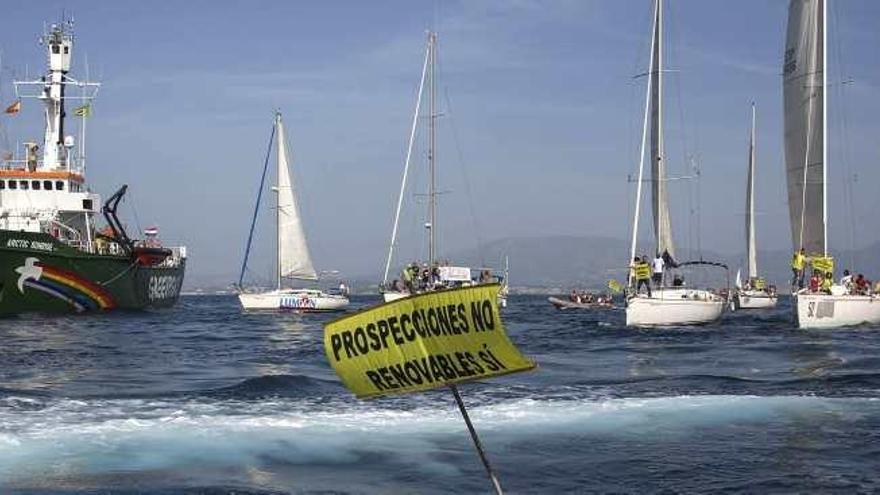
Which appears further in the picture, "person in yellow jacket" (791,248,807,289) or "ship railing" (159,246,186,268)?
"ship railing" (159,246,186,268)

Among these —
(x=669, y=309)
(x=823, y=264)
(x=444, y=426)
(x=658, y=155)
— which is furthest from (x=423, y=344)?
(x=658, y=155)

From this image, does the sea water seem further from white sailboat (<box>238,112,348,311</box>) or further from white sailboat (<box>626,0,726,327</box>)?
white sailboat (<box>238,112,348,311</box>)

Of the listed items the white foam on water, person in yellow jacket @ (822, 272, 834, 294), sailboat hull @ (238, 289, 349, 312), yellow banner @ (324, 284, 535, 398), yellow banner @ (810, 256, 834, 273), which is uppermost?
yellow banner @ (810, 256, 834, 273)

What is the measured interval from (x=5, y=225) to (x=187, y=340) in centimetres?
2261

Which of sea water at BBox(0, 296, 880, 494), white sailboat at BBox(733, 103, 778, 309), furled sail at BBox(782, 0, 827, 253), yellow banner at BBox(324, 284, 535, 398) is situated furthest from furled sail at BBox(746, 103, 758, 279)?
yellow banner at BBox(324, 284, 535, 398)

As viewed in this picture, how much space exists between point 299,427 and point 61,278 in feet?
122

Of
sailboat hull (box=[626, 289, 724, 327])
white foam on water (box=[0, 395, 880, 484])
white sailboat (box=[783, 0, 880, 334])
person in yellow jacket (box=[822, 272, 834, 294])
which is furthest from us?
white sailboat (box=[783, 0, 880, 334])

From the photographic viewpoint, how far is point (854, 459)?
46.4 feet

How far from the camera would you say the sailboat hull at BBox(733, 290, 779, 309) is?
70938 mm

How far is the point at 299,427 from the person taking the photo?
16859mm

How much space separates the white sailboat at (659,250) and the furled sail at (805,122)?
235 inches

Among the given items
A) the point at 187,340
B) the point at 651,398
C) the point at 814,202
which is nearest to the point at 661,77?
the point at 814,202

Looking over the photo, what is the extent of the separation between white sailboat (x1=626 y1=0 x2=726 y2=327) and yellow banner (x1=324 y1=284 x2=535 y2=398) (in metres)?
34.8

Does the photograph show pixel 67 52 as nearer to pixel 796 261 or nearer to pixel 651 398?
pixel 796 261
